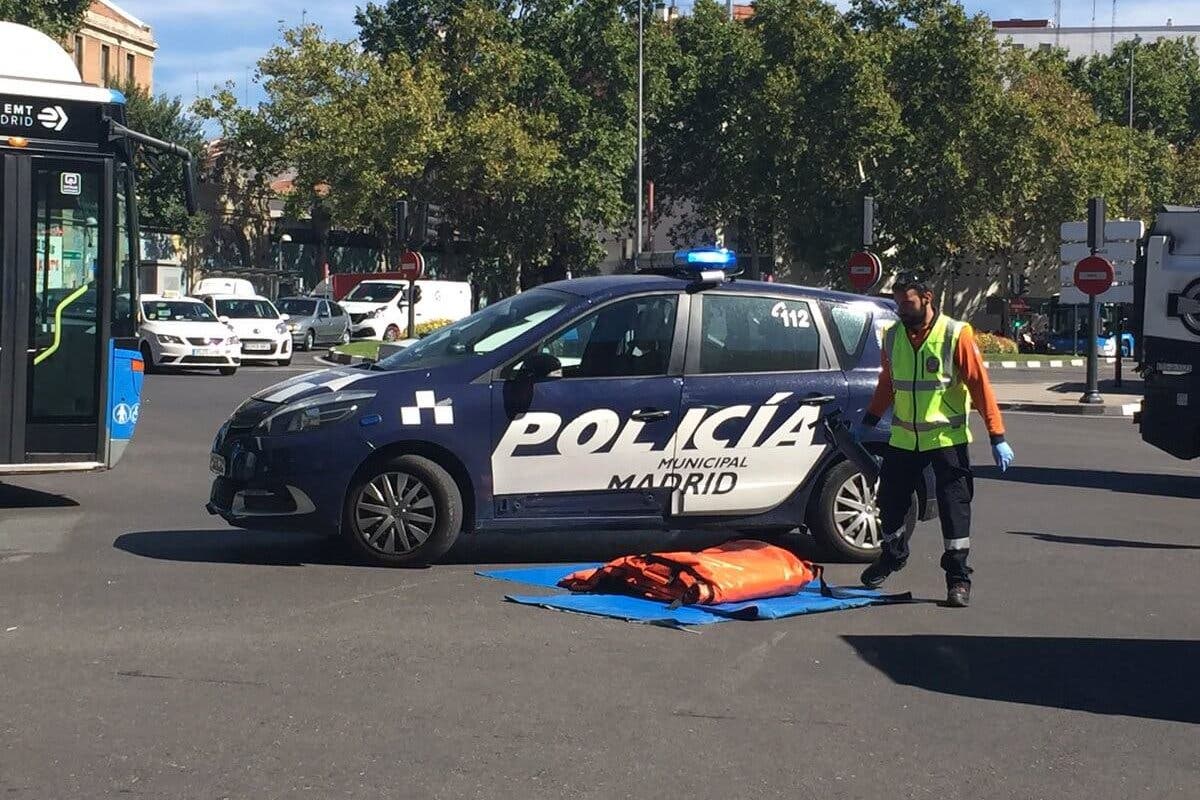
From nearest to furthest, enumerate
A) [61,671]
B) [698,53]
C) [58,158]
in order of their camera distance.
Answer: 1. [61,671]
2. [58,158]
3. [698,53]

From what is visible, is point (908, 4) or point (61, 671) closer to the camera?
point (61, 671)

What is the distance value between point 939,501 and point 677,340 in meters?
1.87

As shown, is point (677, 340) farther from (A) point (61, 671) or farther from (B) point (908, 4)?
(B) point (908, 4)

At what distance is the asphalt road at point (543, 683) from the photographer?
5418 mm

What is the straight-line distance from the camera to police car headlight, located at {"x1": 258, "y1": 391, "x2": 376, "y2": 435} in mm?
9281

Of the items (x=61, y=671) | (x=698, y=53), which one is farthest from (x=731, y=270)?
(x=698, y=53)

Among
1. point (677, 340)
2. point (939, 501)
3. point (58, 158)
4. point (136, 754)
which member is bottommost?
point (136, 754)

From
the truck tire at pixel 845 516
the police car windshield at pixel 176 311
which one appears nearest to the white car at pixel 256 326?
the police car windshield at pixel 176 311

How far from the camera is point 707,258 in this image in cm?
990

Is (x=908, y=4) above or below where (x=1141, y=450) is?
above

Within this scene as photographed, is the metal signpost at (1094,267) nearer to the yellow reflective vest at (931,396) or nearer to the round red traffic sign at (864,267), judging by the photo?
the round red traffic sign at (864,267)

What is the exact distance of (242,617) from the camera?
7965 mm

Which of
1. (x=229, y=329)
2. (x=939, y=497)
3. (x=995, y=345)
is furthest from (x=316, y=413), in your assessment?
(x=995, y=345)

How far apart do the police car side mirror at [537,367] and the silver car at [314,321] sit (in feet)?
108
